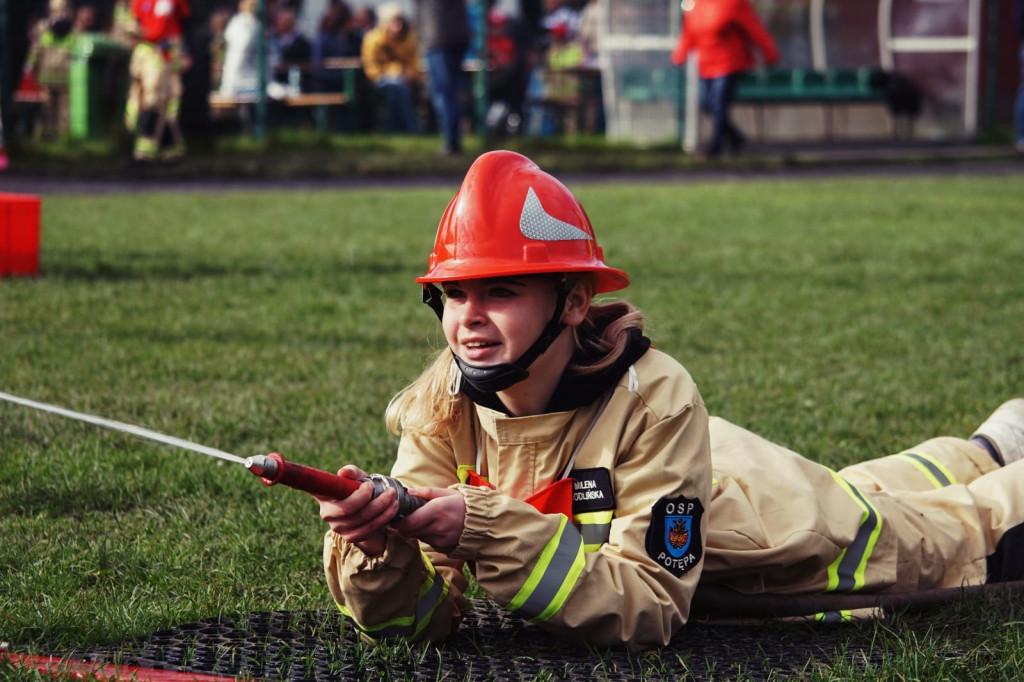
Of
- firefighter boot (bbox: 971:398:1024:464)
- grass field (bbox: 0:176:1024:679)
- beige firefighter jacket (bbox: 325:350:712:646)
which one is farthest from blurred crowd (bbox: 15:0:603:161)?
beige firefighter jacket (bbox: 325:350:712:646)

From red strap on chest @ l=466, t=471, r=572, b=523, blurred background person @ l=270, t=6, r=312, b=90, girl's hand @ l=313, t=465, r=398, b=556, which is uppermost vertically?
blurred background person @ l=270, t=6, r=312, b=90

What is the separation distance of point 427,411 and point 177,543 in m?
0.98

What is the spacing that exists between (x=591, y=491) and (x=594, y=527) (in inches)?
3.0

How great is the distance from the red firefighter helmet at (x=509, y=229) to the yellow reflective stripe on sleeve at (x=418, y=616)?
603mm

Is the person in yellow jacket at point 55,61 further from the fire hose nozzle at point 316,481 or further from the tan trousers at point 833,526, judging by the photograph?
the fire hose nozzle at point 316,481

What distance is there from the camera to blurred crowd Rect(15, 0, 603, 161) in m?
14.8

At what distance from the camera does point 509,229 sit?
8.93ft

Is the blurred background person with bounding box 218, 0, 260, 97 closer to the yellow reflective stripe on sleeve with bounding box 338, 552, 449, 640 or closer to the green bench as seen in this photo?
the green bench

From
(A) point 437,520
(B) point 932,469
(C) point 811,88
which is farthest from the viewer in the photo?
(C) point 811,88

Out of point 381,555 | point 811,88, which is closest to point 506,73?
point 811,88

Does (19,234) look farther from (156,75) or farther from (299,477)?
(156,75)

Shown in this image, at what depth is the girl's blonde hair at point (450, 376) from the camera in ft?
9.60

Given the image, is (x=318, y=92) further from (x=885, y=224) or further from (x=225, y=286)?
(x=225, y=286)

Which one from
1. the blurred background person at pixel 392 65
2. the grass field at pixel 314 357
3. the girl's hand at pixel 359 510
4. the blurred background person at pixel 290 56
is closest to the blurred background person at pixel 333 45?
the blurred background person at pixel 290 56
